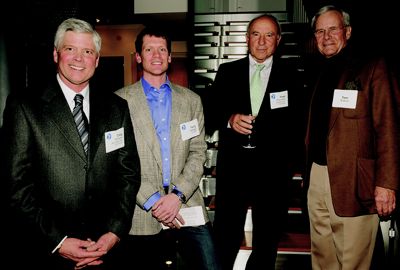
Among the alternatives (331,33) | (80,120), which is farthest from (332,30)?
(80,120)

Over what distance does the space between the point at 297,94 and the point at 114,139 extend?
1.28 meters

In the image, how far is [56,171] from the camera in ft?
5.28

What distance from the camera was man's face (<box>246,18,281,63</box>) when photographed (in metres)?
2.23

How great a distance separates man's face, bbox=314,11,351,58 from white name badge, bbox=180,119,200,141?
988mm

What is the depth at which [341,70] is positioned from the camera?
2123 mm

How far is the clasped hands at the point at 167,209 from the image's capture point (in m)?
1.89

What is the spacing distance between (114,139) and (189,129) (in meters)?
0.48

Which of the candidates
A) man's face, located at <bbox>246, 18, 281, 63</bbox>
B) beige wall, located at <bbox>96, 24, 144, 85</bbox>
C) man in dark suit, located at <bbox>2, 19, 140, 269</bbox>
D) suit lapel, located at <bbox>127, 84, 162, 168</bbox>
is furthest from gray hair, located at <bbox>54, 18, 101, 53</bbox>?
beige wall, located at <bbox>96, 24, 144, 85</bbox>

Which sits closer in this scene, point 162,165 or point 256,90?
point 162,165

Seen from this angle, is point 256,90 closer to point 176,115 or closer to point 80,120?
point 176,115

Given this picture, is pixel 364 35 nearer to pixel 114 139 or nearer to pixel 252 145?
pixel 252 145

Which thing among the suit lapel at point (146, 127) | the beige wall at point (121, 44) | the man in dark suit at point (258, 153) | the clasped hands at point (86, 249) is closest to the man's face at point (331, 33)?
Result: the man in dark suit at point (258, 153)

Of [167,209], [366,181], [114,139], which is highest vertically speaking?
[114,139]

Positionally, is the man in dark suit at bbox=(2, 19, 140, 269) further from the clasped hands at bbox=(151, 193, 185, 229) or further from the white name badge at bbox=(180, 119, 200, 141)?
the white name badge at bbox=(180, 119, 200, 141)
